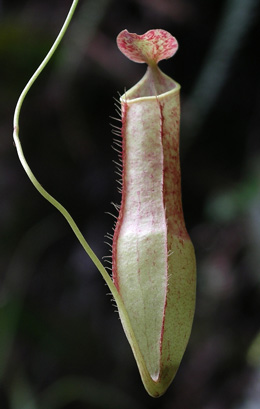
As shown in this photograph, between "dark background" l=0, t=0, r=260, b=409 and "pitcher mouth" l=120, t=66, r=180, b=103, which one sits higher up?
"pitcher mouth" l=120, t=66, r=180, b=103

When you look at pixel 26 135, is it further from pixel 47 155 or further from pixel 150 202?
pixel 150 202

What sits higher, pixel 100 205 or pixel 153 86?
pixel 153 86

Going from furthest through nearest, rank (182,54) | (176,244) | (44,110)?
(44,110)
(182,54)
(176,244)

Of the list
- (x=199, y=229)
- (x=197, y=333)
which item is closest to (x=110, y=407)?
(x=197, y=333)

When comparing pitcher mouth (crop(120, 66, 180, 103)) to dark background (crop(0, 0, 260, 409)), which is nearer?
pitcher mouth (crop(120, 66, 180, 103))

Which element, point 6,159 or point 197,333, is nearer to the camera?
point 197,333

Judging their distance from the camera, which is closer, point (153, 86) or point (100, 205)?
point (153, 86)

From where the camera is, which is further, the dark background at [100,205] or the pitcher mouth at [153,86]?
the dark background at [100,205]

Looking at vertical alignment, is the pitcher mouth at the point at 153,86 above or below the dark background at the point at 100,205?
above
